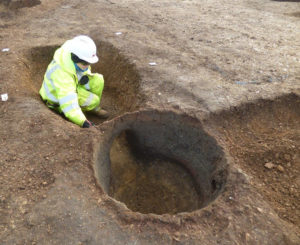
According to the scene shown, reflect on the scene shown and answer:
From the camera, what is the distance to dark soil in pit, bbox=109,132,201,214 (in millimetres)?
3965

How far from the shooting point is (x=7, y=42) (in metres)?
5.52

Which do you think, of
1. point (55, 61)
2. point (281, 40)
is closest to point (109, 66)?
point (55, 61)

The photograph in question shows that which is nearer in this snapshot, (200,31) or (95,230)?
(95,230)

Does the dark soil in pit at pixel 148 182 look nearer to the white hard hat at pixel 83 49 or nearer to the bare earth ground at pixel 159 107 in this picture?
the bare earth ground at pixel 159 107

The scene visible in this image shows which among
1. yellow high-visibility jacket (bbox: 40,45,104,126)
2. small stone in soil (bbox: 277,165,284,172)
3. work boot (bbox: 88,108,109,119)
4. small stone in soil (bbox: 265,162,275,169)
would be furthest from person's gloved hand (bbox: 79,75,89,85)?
small stone in soil (bbox: 277,165,284,172)

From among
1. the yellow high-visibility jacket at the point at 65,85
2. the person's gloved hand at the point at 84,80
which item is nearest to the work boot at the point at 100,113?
the person's gloved hand at the point at 84,80

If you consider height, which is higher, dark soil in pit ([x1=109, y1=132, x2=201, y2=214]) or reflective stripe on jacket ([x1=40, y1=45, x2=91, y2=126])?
reflective stripe on jacket ([x1=40, y1=45, x2=91, y2=126])

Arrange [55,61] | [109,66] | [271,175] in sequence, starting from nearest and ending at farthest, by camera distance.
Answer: [271,175] < [55,61] < [109,66]

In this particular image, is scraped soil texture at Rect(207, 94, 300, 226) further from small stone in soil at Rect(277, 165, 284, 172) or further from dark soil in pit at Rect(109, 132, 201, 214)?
dark soil in pit at Rect(109, 132, 201, 214)

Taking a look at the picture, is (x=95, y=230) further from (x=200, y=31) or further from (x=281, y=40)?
(x=281, y=40)

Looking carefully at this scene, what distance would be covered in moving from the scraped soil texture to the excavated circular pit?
36 centimetres

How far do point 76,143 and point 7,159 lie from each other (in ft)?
2.61

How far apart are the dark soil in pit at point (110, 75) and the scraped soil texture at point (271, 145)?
1.65 meters

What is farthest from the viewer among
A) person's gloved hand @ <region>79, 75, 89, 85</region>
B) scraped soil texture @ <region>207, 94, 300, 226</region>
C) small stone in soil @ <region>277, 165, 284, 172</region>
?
person's gloved hand @ <region>79, 75, 89, 85</region>
